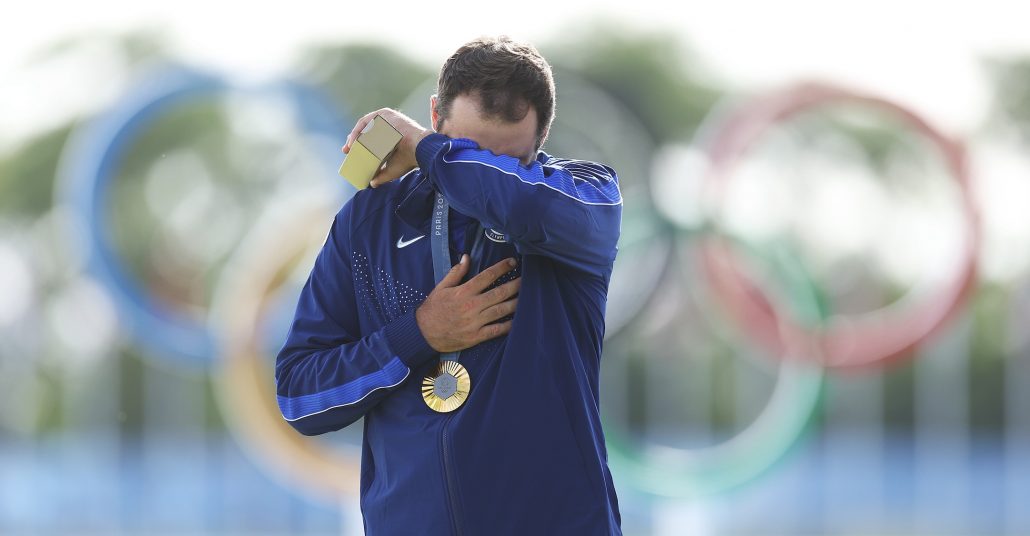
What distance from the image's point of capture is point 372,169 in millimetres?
2891

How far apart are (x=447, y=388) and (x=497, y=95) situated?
59cm

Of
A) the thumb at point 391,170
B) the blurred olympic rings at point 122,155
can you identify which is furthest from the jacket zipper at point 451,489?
the blurred olympic rings at point 122,155

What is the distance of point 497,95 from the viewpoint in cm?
285

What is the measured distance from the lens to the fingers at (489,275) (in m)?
2.79

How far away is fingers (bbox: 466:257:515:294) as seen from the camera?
279 centimetres

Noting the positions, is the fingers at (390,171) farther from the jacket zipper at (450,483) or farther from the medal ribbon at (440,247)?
the jacket zipper at (450,483)

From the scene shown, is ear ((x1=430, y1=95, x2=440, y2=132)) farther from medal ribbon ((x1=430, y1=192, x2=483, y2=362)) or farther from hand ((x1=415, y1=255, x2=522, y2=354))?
hand ((x1=415, y1=255, x2=522, y2=354))

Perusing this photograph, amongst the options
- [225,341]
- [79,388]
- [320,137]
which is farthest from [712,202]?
[79,388]

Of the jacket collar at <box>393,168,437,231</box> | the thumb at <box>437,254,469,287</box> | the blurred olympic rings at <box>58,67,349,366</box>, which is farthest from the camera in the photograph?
the blurred olympic rings at <box>58,67,349,366</box>

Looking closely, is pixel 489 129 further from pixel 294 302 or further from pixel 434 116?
pixel 294 302

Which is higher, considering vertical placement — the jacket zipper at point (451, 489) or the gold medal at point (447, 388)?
the gold medal at point (447, 388)

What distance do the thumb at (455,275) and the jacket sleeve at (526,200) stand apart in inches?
4.4

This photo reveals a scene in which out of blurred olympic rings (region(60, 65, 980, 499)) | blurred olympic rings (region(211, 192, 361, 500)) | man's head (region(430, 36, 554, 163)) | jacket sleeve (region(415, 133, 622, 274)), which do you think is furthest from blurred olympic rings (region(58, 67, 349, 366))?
jacket sleeve (region(415, 133, 622, 274))

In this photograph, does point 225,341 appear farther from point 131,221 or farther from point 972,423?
point 972,423
